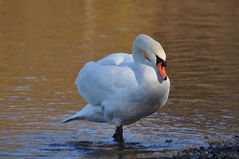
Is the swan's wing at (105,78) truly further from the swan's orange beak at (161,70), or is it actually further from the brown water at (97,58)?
the brown water at (97,58)

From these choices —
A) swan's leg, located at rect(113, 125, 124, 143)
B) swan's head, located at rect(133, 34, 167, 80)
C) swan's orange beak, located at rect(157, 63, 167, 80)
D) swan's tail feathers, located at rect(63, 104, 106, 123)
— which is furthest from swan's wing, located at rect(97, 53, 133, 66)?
swan's orange beak, located at rect(157, 63, 167, 80)

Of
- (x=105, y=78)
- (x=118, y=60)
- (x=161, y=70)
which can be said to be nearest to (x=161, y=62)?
(x=161, y=70)

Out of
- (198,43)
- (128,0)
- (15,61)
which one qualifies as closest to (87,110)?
(15,61)

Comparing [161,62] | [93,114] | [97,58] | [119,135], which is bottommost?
[97,58]

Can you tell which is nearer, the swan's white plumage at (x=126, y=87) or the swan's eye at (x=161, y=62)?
the swan's eye at (x=161, y=62)

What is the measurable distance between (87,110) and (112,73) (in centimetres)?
78

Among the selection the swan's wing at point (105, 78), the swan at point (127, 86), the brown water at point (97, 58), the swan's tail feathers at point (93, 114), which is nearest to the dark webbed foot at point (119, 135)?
the swan at point (127, 86)

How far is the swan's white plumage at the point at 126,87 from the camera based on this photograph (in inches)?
382

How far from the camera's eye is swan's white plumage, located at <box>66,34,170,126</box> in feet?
31.8

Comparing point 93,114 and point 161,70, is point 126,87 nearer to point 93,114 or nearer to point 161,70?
point 161,70

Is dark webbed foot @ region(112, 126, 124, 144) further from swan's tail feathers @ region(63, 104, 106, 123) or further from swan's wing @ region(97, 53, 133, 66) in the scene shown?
swan's wing @ region(97, 53, 133, 66)

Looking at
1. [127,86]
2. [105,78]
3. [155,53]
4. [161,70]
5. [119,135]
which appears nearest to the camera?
[161,70]

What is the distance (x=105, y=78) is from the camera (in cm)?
1013

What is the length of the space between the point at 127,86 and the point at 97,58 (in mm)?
7331
